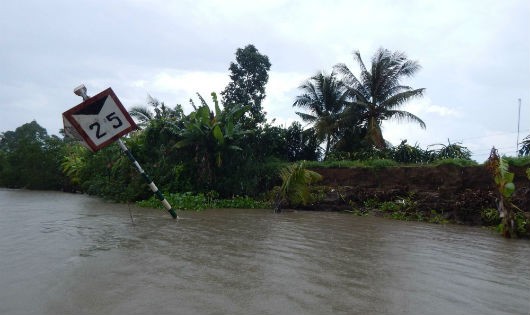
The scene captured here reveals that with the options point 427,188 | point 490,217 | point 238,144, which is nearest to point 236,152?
point 238,144

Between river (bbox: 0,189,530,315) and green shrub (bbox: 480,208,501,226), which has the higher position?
green shrub (bbox: 480,208,501,226)

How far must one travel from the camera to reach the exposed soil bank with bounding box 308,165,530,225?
10.6m

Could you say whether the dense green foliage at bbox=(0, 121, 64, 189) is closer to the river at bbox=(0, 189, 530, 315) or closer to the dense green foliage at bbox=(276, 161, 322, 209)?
the dense green foliage at bbox=(276, 161, 322, 209)

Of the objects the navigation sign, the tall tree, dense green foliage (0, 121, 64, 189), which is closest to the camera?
the navigation sign

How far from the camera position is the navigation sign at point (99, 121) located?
21.0ft

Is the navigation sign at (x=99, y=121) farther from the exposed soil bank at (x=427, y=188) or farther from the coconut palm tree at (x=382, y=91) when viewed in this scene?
the coconut palm tree at (x=382, y=91)

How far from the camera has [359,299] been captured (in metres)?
3.55

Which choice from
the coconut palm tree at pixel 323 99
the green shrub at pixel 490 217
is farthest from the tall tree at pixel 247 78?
the green shrub at pixel 490 217

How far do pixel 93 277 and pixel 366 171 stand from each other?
11.7 m

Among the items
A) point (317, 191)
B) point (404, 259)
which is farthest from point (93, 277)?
point (317, 191)

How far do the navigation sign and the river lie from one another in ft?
4.75

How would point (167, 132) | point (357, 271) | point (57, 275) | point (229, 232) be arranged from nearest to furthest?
point (57, 275), point (357, 271), point (229, 232), point (167, 132)

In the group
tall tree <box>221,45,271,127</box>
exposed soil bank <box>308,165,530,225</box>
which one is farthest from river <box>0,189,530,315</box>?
tall tree <box>221,45,271,127</box>

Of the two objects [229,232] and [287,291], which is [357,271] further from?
[229,232]
